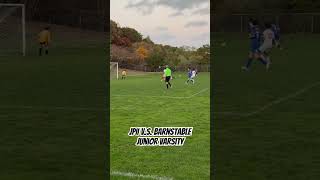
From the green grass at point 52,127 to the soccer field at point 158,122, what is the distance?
277 millimetres

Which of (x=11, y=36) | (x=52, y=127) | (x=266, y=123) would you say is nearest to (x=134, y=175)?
(x=52, y=127)

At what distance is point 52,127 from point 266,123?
11.4 feet

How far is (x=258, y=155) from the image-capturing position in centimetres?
748

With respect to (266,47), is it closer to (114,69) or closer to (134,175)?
(114,69)

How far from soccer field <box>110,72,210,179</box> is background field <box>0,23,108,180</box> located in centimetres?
28

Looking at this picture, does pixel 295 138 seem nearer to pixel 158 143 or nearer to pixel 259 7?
pixel 158 143

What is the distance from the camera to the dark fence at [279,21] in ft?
144

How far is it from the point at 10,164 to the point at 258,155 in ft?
9.79

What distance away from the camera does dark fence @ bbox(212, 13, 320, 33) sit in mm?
43844

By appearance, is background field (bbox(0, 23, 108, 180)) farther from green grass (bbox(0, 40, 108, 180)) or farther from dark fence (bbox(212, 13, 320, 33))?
dark fence (bbox(212, 13, 320, 33))

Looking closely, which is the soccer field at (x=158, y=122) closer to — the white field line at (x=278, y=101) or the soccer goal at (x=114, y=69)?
the soccer goal at (x=114, y=69)

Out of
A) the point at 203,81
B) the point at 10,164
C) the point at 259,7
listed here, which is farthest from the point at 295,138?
→ the point at 259,7

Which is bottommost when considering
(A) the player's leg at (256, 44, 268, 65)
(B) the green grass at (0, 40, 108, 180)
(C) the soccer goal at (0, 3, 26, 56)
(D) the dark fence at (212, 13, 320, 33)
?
(B) the green grass at (0, 40, 108, 180)

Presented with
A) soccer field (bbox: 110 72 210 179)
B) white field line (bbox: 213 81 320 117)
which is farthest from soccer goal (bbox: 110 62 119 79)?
white field line (bbox: 213 81 320 117)
